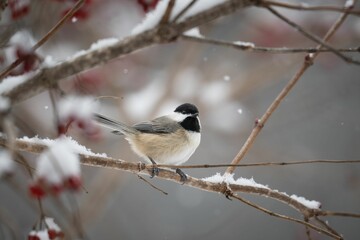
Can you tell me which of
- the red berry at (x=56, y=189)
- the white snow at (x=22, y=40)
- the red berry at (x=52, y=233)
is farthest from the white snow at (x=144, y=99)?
the red berry at (x=56, y=189)

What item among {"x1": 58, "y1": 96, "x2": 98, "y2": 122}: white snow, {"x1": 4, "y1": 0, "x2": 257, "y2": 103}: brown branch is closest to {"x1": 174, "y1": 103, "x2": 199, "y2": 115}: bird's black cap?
{"x1": 58, "y1": 96, "x2": 98, "y2": 122}: white snow

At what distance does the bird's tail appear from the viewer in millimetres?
2807

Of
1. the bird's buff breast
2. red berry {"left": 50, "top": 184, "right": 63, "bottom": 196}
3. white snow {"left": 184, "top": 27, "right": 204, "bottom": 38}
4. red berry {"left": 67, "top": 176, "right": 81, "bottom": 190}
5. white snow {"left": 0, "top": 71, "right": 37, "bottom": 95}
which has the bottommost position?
red berry {"left": 50, "top": 184, "right": 63, "bottom": 196}

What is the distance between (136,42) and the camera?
4.76 feet

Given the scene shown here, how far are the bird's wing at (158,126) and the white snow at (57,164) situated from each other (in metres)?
2.57

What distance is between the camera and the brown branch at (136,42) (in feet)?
4.71

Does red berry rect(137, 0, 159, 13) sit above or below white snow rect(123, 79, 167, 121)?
below

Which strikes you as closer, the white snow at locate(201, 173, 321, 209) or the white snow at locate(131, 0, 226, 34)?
the white snow at locate(131, 0, 226, 34)

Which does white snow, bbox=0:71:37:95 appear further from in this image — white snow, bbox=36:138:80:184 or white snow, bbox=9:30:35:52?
white snow, bbox=36:138:80:184

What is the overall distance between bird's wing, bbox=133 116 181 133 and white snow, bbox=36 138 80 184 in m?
2.57

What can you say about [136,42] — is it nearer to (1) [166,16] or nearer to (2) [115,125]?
(1) [166,16]

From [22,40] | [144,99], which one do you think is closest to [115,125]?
[22,40]

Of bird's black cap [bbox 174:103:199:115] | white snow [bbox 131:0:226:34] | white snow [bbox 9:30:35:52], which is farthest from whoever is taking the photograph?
bird's black cap [bbox 174:103:199:115]

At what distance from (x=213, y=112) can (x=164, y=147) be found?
10.1 feet
